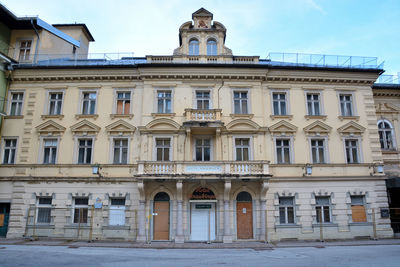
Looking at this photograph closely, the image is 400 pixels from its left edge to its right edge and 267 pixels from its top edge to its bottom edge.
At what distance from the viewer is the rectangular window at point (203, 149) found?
20.5m

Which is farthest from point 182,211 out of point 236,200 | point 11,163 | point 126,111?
point 11,163

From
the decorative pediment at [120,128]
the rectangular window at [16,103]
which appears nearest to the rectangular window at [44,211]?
the decorative pediment at [120,128]

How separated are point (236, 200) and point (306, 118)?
310 inches

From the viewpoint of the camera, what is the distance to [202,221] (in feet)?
63.5

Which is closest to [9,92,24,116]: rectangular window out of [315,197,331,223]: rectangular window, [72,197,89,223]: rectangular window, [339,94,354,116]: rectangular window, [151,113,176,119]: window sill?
[72,197,89,223]: rectangular window

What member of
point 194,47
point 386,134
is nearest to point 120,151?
point 194,47

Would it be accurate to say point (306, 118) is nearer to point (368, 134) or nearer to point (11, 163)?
point (368, 134)

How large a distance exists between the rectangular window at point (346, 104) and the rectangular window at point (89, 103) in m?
18.5

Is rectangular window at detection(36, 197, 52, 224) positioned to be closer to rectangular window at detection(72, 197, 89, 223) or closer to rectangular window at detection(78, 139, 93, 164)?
rectangular window at detection(72, 197, 89, 223)

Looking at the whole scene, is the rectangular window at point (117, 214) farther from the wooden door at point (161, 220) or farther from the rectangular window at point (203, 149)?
the rectangular window at point (203, 149)

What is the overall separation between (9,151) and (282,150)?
19463mm

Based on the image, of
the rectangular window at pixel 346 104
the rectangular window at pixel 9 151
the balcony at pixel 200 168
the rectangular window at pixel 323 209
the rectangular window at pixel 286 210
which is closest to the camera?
the balcony at pixel 200 168

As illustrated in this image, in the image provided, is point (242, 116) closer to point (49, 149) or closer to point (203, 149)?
point (203, 149)

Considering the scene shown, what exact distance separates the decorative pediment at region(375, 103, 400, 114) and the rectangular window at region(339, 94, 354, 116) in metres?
3.19
